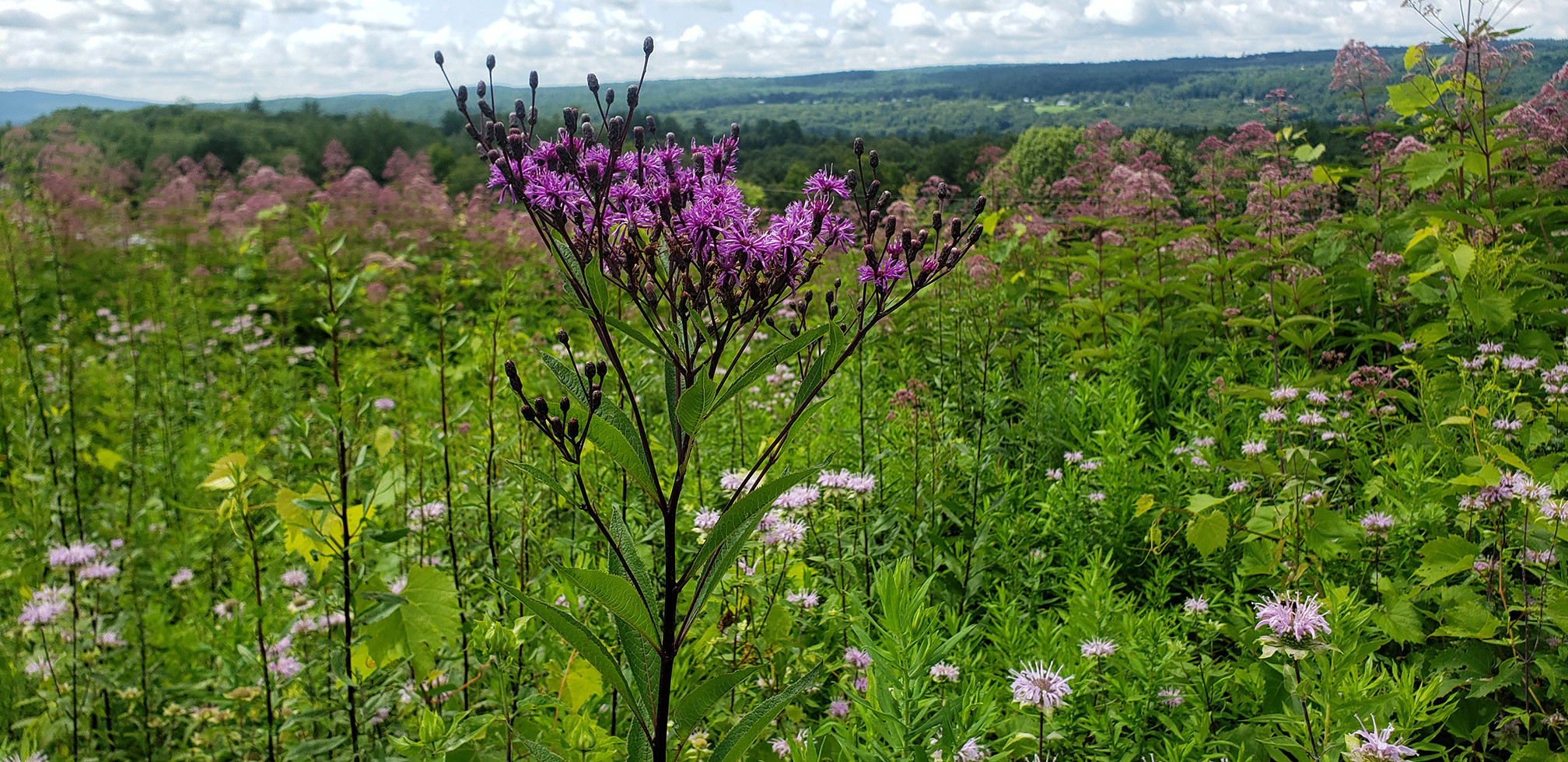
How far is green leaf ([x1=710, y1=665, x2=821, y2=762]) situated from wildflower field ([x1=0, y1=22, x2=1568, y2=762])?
0.05 feet

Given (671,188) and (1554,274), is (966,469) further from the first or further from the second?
(1554,274)

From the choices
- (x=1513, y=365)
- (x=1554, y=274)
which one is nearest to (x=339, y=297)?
(x=1513, y=365)

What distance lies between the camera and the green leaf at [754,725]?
1253 mm

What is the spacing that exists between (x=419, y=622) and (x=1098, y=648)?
1.70 m

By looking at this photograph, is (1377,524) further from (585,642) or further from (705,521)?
(585,642)

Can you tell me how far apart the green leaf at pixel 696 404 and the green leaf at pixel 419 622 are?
3.99 feet

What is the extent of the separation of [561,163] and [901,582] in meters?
1.04

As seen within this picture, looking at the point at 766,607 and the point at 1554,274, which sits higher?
the point at 1554,274

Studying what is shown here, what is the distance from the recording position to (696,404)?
1.18 meters

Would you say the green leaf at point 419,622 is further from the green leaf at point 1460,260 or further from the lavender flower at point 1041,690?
the green leaf at point 1460,260

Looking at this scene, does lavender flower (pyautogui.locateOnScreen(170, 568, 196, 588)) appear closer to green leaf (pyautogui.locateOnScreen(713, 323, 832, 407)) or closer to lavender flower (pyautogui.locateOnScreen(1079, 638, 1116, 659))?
green leaf (pyautogui.locateOnScreen(713, 323, 832, 407))

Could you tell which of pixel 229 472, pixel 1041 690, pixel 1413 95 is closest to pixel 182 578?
pixel 229 472

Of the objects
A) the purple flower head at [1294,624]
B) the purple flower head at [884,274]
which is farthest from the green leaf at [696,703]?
the purple flower head at [1294,624]

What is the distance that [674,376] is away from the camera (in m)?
1.39
